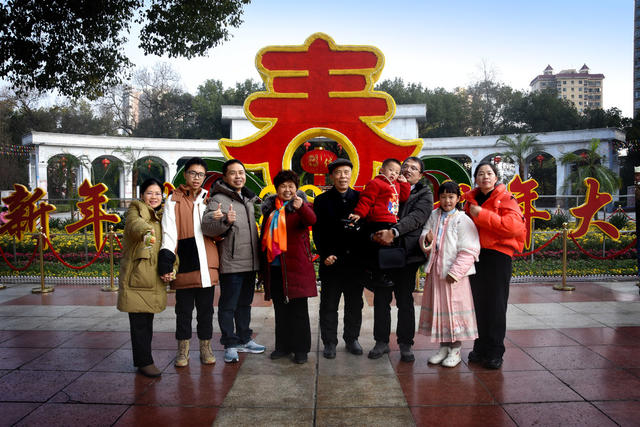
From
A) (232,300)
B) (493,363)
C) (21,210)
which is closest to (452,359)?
(493,363)

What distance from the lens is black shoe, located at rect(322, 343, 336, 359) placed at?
340 cm

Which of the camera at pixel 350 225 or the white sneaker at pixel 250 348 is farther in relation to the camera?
the white sneaker at pixel 250 348

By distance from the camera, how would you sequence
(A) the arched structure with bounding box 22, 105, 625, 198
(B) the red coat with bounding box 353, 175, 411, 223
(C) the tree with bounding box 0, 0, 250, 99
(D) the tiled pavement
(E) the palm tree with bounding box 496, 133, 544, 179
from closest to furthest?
(D) the tiled pavement
(B) the red coat with bounding box 353, 175, 411, 223
(C) the tree with bounding box 0, 0, 250, 99
(A) the arched structure with bounding box 22, 105, 625, 198
(E) the palm tree with bounding box 496, 133, 544, 179

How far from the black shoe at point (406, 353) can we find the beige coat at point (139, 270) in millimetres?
1702

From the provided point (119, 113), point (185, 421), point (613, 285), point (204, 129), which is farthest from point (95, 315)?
point (119, 113)

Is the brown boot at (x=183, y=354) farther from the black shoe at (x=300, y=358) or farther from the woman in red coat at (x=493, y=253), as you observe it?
the woman in red coat at (x=493, y=253)

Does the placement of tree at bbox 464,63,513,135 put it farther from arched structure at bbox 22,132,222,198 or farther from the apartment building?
the apartment building

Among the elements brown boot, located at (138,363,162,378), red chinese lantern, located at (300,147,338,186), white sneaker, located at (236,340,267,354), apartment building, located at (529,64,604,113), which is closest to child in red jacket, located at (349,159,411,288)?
white sneaker, located at (236,340,267,354)

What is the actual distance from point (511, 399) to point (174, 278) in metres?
2.20

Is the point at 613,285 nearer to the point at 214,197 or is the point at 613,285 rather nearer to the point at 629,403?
the point at 629,403

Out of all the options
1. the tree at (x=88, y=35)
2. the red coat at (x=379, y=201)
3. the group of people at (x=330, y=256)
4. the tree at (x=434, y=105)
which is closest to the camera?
the group of people at (x=330, y=256)

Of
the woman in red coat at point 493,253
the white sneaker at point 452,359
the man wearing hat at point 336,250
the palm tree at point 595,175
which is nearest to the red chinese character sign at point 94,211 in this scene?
the man wearing hat at point 336,250

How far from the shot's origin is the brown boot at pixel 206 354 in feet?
10.8

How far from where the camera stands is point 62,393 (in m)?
2.81
